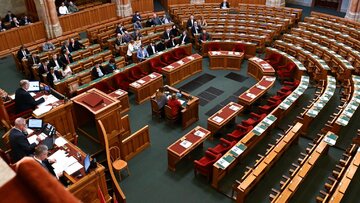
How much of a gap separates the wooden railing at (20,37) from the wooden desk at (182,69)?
27.3ft

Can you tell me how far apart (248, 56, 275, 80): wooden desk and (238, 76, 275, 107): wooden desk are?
0.63m

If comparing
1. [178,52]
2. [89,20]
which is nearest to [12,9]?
[89,20]

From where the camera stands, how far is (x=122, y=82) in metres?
13.1

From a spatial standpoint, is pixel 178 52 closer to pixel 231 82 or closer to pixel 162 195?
pixel 231 82

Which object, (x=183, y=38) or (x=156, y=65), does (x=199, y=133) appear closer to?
(x=156, y=65)

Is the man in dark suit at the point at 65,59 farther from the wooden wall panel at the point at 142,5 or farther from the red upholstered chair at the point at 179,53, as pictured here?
the wooden wall panel at the point at 142,5

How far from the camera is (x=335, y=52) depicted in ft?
47.2

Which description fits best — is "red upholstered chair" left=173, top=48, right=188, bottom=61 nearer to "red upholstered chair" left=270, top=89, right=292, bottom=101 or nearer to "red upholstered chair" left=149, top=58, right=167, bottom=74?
"red upholstered chair" left=149, top=58, right=167, bottom=74

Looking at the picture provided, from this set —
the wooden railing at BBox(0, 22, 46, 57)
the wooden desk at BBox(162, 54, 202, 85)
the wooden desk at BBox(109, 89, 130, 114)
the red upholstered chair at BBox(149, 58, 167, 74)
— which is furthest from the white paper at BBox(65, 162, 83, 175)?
the wooden railing at BBox(0, 22, 46, 57)

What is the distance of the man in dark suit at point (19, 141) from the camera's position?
6.76 metres

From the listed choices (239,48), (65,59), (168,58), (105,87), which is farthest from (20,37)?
(239,48)

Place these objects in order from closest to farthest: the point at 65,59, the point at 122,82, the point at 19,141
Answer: the point at 19,141
the point at 122,82
the point at 65,59

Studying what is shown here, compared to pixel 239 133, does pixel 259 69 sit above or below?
above

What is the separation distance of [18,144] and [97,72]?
6.24 meters
